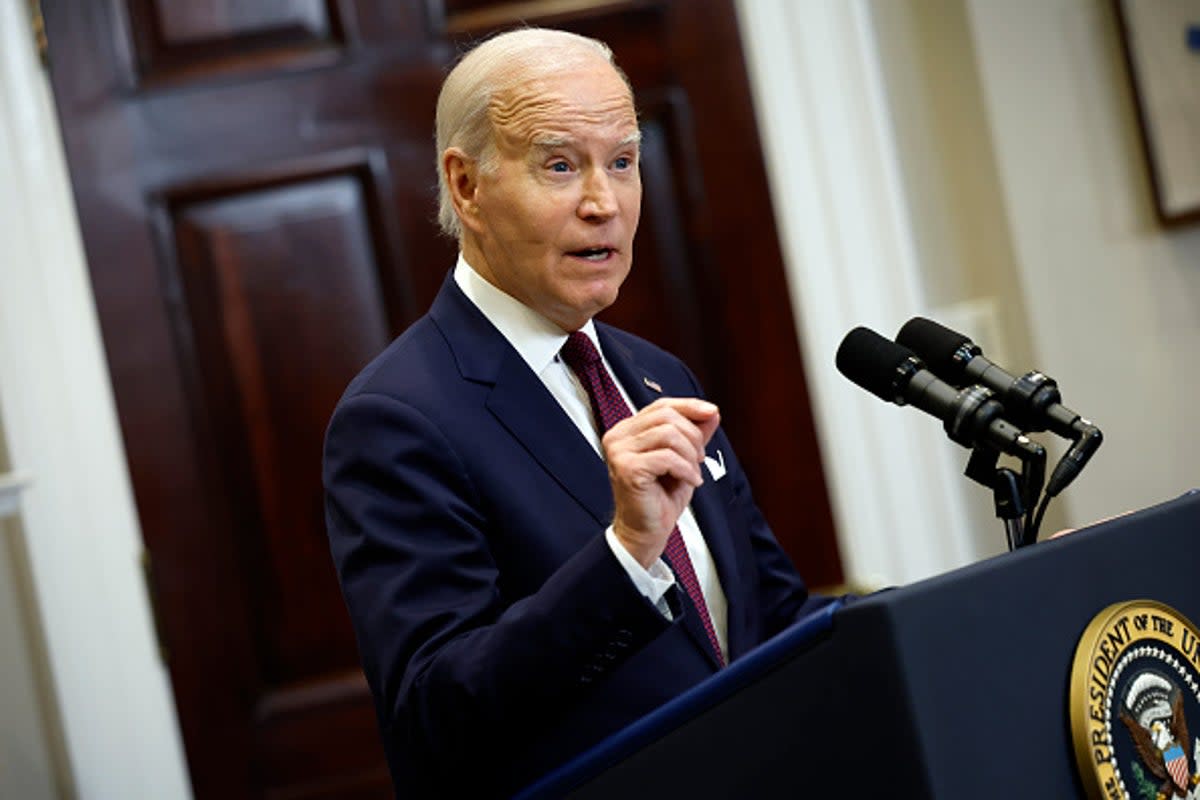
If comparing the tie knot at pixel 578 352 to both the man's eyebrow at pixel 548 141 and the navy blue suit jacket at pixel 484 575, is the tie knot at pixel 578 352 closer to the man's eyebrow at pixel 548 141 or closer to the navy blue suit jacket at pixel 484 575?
the navy blue suit jacket at pixel 484 575

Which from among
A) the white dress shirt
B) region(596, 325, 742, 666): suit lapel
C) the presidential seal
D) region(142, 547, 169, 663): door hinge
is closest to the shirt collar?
the white dress shirt

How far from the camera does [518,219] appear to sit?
157 cm

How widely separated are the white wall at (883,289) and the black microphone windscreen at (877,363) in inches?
61.5

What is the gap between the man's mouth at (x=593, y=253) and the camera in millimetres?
1574

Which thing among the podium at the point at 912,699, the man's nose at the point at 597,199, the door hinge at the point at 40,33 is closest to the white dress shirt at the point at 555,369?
the man's nose at the point at 597,199

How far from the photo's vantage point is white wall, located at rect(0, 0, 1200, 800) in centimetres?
275

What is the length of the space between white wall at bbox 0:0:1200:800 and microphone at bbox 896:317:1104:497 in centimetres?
157

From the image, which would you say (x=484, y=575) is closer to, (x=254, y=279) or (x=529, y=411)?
(x=529, y=411)

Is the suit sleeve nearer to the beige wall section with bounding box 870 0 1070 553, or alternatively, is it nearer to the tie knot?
the tie knot

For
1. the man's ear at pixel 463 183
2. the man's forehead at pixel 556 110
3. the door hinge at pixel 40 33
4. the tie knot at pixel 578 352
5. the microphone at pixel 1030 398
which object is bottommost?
the microphone at pixel 1030 398

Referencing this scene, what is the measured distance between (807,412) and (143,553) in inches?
49.2

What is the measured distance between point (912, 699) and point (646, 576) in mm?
294

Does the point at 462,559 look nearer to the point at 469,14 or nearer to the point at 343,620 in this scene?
the point at 343,620

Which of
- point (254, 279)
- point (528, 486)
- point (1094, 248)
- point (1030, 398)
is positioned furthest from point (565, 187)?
point (1094, 248)
